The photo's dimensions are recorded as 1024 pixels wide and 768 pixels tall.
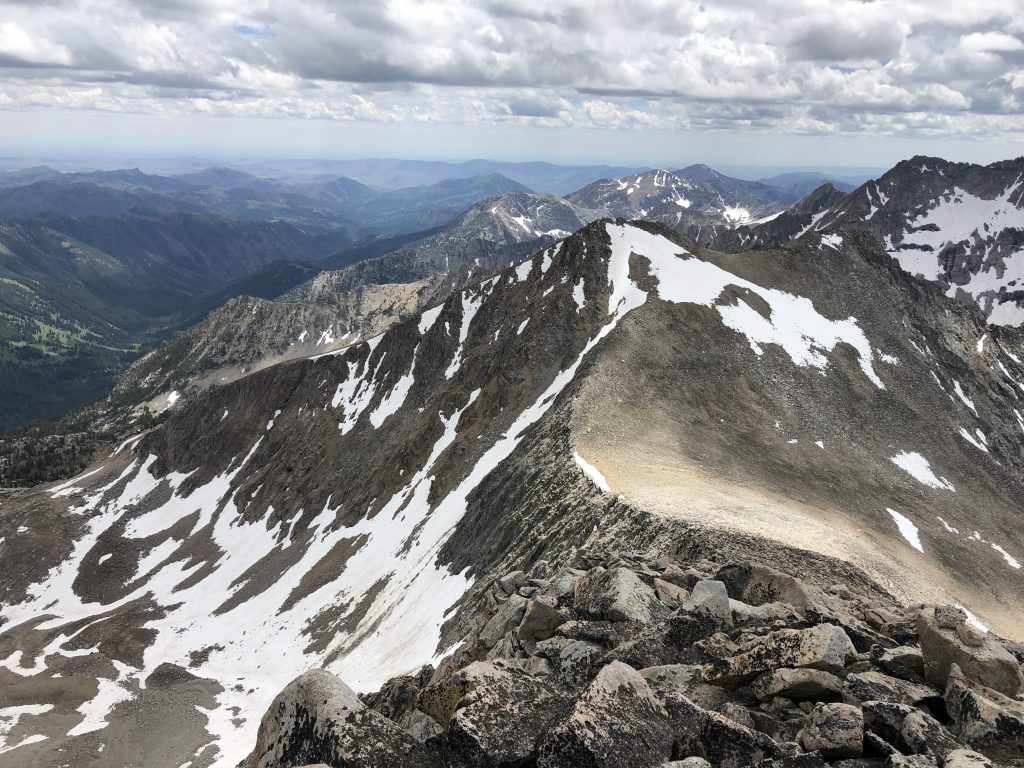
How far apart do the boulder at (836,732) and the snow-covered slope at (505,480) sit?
2312 centimetres

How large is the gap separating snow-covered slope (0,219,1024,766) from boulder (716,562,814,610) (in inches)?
492

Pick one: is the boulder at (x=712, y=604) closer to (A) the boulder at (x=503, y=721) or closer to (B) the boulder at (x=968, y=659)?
(B) the boulder at (x=968, y=659)

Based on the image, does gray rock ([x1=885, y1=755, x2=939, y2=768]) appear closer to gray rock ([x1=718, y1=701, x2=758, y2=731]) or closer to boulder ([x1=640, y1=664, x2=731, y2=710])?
gray rock ([x1=718, y1=701, x2=758, y2=731])

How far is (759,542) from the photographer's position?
34.7 meters

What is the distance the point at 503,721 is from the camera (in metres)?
12.8

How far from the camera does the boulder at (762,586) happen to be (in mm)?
19938

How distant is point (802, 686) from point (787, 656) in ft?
3.21

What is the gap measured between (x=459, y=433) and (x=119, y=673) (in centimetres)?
5084

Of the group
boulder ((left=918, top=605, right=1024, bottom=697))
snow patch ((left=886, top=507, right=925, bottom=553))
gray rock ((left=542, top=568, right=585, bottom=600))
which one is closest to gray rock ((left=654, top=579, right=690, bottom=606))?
gray rock ((left=542, top=568, right=585, bottom=600))

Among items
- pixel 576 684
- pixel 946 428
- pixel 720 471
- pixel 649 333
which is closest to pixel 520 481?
pixel 720 471

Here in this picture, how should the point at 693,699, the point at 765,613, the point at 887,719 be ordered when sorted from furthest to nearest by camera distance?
the point at 765,613 < the point at 693,699 < the point at 887,719

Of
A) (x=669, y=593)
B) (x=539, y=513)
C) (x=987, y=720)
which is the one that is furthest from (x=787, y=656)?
(x=539, y=513)

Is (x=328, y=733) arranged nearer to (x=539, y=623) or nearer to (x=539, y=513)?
(x=539, y=623)

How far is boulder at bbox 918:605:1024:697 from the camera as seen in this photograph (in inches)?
555
